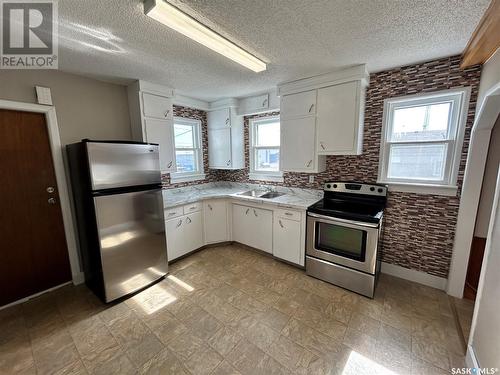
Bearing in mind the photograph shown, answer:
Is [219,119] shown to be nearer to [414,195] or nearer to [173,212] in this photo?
[173,212]

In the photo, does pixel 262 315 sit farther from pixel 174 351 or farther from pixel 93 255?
pixel 93 255

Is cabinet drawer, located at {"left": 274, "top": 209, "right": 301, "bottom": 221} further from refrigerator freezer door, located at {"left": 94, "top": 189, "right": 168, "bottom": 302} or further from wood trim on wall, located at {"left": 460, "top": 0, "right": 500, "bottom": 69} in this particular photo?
wood trim on wall, located at {"left": 460, "top": 0, "right": 500, "bottom": 69}

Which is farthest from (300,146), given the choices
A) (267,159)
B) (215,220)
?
(215,220)

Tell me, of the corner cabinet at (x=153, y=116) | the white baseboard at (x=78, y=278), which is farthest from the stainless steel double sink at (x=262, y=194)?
the white baseboard at (x=78, y=278)

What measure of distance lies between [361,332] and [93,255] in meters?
2.71

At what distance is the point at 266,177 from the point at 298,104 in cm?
131

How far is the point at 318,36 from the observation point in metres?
1.66

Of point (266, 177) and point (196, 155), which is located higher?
point (196, 155)

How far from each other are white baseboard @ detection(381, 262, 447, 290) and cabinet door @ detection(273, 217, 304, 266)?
1082 millimetres

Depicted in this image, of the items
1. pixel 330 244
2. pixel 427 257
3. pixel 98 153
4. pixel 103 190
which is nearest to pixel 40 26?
pixel 98 153

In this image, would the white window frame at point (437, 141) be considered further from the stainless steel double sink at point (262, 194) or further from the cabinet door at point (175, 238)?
the cabinet door at point (175, 238)

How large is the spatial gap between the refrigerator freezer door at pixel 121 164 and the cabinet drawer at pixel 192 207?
68 centimetres

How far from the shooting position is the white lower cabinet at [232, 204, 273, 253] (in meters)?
2.96

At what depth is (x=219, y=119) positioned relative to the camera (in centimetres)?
363
